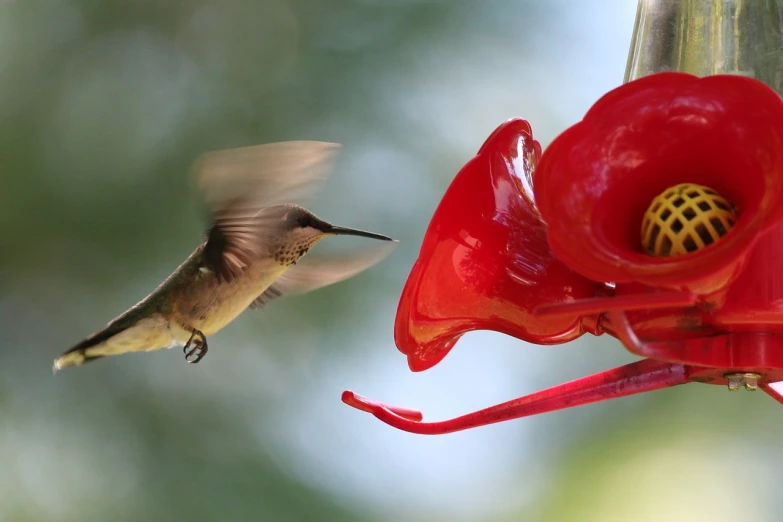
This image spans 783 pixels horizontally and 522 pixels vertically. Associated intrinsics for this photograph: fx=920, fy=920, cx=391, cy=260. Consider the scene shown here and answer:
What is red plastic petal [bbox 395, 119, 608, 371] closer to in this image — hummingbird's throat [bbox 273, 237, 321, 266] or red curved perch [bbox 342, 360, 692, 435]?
red curved perch [bbox 342, 360, 692, 435]

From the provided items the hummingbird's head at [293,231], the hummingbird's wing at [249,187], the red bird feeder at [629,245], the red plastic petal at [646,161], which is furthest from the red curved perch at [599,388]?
the hummingbird's head at [293,231]

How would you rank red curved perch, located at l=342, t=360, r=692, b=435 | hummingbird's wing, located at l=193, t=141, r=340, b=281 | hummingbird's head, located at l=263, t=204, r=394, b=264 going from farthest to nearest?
hummingbird's head, located at l=263, t=204, r=394, b=264, hummingbird's wing, located at l=193, t=141, r=340, b=281, red curved perch, located at l=342, t=360, r=692, b=435

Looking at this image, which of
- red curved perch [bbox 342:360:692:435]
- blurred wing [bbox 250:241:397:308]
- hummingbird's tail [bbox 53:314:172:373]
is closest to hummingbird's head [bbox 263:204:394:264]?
blurred wing [bbox 250:241:397:308]

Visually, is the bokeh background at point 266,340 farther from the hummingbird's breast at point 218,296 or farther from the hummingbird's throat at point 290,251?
the hummingbird's throat at point 290,251

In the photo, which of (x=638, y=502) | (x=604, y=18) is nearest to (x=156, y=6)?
(x=604, y=18)

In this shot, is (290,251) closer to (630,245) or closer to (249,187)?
(249,187)
